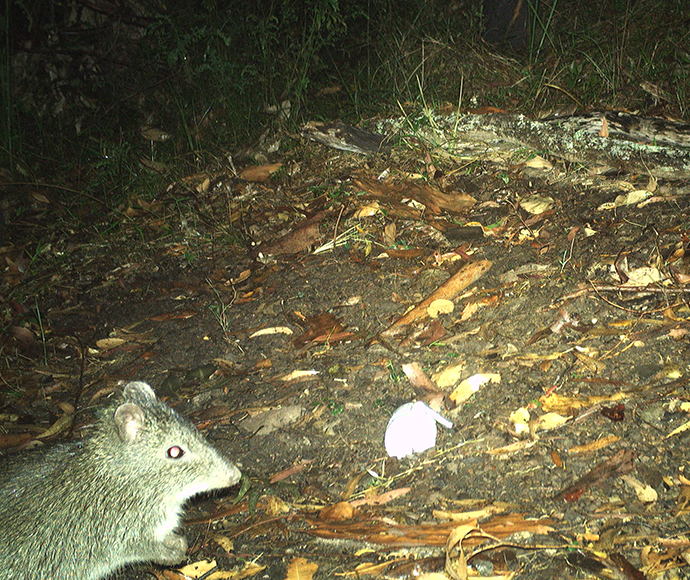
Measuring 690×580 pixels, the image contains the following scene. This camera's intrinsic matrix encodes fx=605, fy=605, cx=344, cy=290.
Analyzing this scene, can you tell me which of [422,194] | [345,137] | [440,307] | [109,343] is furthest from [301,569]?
[345,137]

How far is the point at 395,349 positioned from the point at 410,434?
2.07 ft

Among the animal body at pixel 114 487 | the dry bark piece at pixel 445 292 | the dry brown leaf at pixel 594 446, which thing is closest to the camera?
the dry brown leaf at pixel 594 446

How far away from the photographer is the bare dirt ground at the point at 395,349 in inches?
79.7

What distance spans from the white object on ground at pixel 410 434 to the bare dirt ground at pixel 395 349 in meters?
0.05

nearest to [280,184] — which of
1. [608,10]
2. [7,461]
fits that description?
[7,461]

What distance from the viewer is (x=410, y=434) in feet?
7.65

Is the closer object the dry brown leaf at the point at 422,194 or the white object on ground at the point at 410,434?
the white object on ground at the point at 410,434

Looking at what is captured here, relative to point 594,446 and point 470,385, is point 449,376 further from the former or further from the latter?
point 594,446

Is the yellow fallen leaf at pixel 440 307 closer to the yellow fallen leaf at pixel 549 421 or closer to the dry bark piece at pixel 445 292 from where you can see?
the dry bark piece at pixel 445 292

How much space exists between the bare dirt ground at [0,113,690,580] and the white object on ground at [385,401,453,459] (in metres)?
0.05

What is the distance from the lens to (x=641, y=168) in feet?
12.0

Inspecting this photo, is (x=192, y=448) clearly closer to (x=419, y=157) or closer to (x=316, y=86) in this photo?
(x=419, y=157)

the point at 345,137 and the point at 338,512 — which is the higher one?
the point at 345,137

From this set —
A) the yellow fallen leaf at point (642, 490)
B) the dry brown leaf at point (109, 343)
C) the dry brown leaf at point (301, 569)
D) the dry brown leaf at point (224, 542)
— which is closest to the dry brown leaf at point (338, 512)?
the dry brown leaf at point (301, 569)
